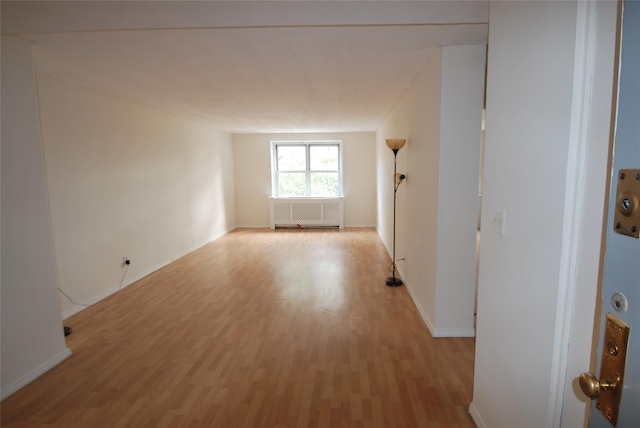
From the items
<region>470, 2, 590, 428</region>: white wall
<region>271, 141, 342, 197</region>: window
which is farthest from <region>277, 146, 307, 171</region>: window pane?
<region>470, 2, 590, 428</region>: white wall

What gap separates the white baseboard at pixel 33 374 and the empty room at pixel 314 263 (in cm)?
→ 2

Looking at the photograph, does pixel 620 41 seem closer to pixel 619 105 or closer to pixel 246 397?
pixel 619 105

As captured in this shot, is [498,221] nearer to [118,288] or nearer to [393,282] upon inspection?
[393,282]

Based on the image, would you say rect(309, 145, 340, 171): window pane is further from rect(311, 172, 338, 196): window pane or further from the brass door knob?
the brass door knob

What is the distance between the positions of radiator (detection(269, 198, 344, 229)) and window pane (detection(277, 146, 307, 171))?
87cm

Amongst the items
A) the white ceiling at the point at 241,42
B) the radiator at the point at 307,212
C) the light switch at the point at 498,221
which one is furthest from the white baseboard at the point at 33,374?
the radiator at the point at 307,212

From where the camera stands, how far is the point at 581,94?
965mm

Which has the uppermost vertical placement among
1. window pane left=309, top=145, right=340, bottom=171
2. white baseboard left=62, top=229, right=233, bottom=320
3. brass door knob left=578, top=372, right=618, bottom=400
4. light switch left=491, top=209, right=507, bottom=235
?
window pane left=309, top=145, right=340, bottom=171

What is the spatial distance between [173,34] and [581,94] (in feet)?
7.77

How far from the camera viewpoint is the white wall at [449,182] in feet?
8.02

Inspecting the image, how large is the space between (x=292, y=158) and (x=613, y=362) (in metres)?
7.67

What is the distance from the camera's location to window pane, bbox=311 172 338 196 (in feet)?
26.3

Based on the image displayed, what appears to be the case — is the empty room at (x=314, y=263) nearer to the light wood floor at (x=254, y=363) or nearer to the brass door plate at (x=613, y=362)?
the light wood floor at (x=254, y=363)

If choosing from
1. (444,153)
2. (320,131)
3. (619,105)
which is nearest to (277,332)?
→ (444,153)
